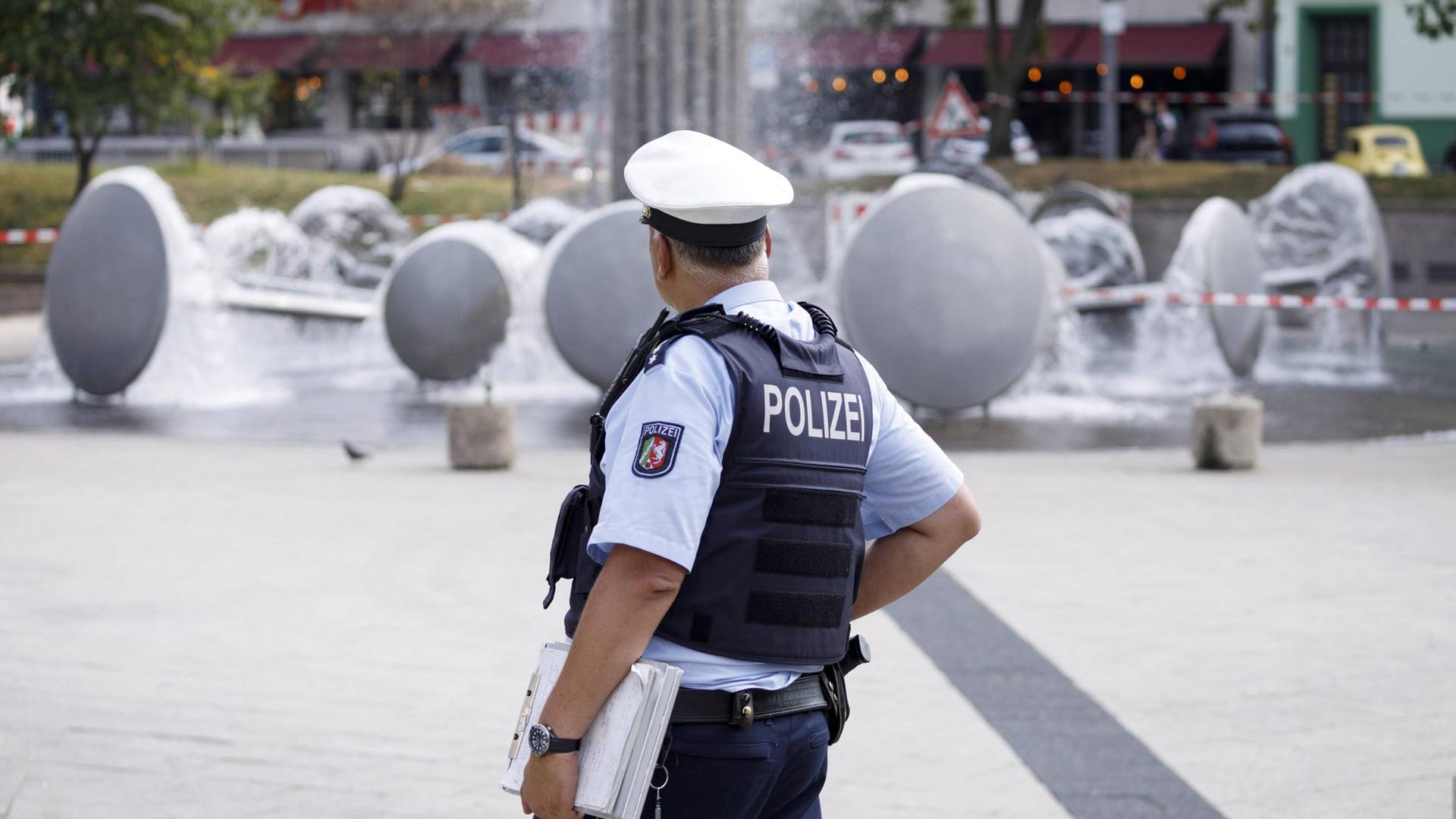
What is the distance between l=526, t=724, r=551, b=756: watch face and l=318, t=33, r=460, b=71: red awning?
130 feet

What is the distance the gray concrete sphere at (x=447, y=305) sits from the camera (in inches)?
519

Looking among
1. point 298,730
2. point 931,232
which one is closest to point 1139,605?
point 298,730

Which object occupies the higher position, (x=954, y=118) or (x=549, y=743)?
(x=954, y=118)

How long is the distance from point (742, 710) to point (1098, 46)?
40181mm

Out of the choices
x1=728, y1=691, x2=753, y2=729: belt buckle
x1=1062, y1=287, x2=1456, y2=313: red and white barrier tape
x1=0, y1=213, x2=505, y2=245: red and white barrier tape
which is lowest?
x1=1062, y1=287, x2=1456, y2=313: red and white barrier tape

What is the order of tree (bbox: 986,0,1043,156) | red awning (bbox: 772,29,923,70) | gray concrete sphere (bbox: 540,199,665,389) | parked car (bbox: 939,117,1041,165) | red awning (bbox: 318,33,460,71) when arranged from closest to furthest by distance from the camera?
gray concrete sphere (bbox: 540,199,665,389) < parked car (bbox: 939,117,1041,165) < tree (bbox: 986,0,1043,156) < red awning (bbox: 772,29,923,70) < red awning (bbox: 318,33,460,71)

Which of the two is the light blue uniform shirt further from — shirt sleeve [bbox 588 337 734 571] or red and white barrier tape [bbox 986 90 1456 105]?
red and white barrier tape [bbox 986 90 1456 105]

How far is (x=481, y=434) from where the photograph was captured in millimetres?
9531

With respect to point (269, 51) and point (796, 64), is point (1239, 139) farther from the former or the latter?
point (269, 51)

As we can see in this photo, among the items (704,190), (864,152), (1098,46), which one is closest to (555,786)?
(704,190)

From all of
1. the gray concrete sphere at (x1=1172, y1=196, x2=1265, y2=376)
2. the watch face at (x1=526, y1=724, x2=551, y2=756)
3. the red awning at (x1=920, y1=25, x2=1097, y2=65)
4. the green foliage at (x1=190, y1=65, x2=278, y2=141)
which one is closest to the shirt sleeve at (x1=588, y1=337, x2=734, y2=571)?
the watch face at (x1=526, y1=724, x2=551, y2=756)

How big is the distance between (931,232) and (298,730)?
23.4 feet

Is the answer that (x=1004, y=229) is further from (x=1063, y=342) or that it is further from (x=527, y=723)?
(x=527, y=723)

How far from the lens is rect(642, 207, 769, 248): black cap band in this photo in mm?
2605
